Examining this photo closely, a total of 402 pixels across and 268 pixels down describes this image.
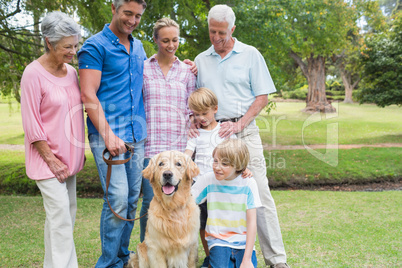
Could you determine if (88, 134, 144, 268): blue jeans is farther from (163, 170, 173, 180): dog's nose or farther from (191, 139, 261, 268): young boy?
(191, 139, 261, 268): young boy

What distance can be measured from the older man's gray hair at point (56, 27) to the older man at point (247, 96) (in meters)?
1.49

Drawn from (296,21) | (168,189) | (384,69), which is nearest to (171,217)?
(168,189)

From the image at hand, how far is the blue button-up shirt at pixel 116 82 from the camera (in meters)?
3.29

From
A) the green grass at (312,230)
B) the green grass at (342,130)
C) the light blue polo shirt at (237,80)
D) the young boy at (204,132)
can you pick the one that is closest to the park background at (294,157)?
the green grass at (312,230)

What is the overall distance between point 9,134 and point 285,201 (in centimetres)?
1792

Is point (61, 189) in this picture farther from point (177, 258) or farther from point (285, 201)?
point (285, 201)

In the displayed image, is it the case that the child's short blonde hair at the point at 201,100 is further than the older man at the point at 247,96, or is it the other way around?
the older man at the point at 247,96

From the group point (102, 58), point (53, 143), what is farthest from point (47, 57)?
point (53, 143)

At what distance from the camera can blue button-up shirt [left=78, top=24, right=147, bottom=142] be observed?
329 centimetres

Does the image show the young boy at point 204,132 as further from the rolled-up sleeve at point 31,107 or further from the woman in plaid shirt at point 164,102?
the rolled-up sleeve at point 31,107

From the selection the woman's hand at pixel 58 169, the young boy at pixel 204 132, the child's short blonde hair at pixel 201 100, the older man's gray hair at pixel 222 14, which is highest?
the older man's gray hair at pixel 222 14

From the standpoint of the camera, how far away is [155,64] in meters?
3.79

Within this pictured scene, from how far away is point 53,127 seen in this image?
3002 millimetres

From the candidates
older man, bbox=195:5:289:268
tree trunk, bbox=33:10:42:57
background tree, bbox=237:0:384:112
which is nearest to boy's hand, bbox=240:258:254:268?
older man, bbox=195:5:289:268
